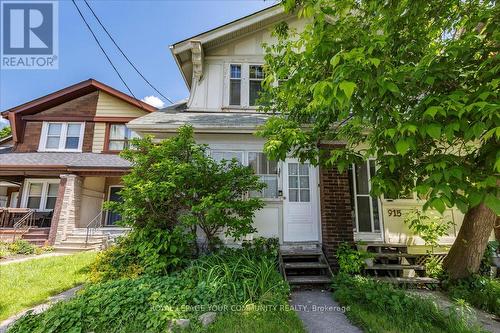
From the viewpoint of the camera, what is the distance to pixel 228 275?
4422mm

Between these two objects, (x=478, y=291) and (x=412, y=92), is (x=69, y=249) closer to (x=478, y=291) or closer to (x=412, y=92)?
(x=412, y=92)

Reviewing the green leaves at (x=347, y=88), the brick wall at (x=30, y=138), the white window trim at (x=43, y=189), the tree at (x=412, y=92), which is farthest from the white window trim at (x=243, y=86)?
the brick wall at (x=30, y=138)

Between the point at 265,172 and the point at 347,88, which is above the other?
the point at 347,88

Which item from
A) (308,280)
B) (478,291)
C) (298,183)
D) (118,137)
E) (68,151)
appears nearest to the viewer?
(478,291)

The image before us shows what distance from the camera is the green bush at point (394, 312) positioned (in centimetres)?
334

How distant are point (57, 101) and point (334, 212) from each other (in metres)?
14.0

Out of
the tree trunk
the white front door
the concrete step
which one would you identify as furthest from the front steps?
the concrete step

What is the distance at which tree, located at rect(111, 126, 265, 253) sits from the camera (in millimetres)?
4953

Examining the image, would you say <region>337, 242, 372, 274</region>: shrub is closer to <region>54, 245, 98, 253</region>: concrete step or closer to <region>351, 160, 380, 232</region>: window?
<region>351, 160, 380, 232</region>: window

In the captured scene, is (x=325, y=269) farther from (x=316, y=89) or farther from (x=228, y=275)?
(x=316, y=89)

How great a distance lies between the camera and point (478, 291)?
4.98 meters

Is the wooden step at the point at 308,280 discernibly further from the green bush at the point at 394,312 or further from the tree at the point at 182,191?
the tree at the point at 182,191

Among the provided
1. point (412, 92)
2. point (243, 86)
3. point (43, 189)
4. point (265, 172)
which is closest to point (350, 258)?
point (265, 172)

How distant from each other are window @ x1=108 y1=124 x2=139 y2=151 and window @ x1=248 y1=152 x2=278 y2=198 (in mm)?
8358
